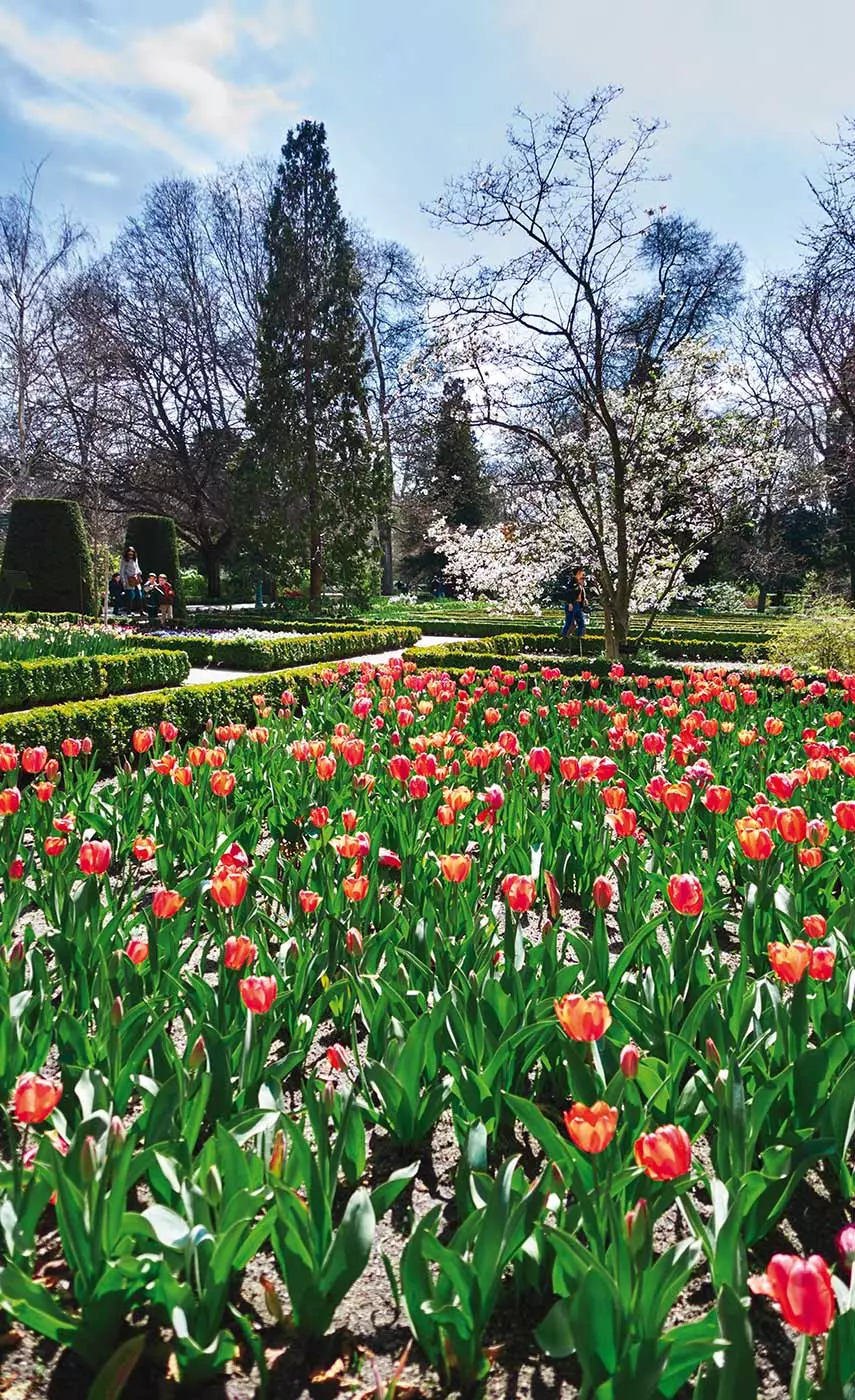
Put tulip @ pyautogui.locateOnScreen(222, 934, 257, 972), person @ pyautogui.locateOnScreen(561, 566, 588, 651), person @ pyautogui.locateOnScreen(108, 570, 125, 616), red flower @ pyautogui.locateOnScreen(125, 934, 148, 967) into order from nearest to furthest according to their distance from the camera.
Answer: tulip @ pyautogui.locateOnScreen(222, 934, 257, 972) → red flower @ pyautogui.locateOnScreen(125, 934, 148, 967) → person @ pyautogui.locateOnScreen(561, 566, 588, 651) → person @ pyautogui.locateOnScreen(108, 570, 125, 616)

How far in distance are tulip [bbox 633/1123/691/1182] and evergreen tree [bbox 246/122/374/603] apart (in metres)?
23.7

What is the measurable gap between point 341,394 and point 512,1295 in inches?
1004

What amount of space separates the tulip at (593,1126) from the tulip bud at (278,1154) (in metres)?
0.62

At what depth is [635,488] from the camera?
15336mm

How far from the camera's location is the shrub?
10289 mm

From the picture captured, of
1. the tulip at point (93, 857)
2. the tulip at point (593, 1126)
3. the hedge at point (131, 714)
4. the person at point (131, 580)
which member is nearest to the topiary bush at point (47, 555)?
the person at point (131, 580)

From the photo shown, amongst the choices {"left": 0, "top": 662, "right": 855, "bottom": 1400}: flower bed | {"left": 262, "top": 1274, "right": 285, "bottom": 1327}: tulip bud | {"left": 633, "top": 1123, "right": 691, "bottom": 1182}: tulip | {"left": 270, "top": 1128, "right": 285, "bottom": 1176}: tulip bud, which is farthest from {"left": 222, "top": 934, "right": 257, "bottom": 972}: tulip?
{"left": 633, "top": 1123, "right": 691, "bottom": 1182}: tulip

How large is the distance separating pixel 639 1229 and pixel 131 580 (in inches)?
795

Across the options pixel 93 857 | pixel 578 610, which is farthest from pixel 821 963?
pixel 578 610

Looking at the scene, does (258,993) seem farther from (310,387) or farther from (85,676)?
(310,387)

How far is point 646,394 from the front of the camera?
14.0 meters

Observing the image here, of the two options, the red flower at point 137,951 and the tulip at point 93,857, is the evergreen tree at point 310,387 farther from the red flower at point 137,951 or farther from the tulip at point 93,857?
the red flower at point 137,951

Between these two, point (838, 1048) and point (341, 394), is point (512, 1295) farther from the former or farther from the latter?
point (341, 394)

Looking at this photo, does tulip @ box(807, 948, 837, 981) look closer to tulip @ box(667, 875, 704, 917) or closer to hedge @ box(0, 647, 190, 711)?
tulip @ box(667, 875, 704, 917)
